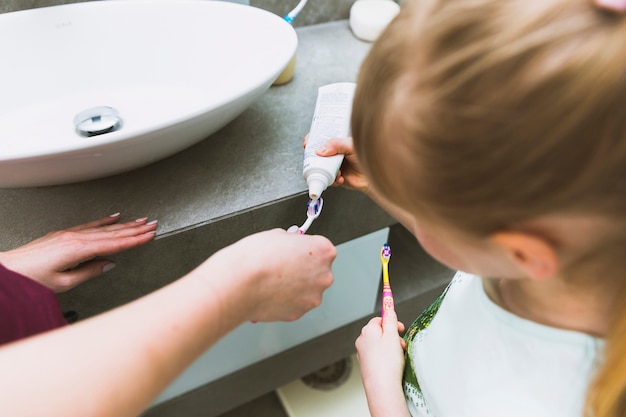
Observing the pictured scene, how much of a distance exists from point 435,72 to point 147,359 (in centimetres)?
32

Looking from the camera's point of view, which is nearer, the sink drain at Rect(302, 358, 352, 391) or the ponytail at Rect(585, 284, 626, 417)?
the ponytail at Rect(585, 284, 626, 417)

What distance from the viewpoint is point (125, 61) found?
2.82 ft

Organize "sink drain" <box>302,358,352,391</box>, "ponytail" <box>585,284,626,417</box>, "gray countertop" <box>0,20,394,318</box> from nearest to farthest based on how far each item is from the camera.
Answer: "ponytail" <box>585,284,626,417</box> < "gray countertop" <box>0,20,394,318</box> < "sink drain" <box>302,358,352,391</box>

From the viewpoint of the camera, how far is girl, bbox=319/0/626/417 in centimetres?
31

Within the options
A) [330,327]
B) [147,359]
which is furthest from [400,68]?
[330,327]

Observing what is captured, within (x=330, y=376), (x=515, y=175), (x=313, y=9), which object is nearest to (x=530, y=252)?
(x=515, y=175)

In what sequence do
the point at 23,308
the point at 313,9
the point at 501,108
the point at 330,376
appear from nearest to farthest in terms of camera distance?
1. the point at 501,108
2. the point at 23,308
3. the point at 313,9
4. the point at 330,376

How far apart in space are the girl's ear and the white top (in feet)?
0.35

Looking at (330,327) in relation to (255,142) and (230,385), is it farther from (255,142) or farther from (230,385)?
(255,142)

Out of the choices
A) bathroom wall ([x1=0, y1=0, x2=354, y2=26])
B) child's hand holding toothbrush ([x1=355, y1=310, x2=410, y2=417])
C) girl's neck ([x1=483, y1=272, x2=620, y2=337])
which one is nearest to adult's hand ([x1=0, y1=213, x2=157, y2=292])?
child's hand holding toothbrush ([x1=355, y1=310, x2=410, y2=417])

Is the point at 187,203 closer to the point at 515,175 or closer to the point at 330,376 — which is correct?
the point at 515,175

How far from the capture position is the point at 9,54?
0.78 metres

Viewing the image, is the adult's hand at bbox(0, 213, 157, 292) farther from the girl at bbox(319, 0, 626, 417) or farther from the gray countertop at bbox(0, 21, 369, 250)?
the girl at bbox(319, 0, 626, 417)

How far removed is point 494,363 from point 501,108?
0.29m
